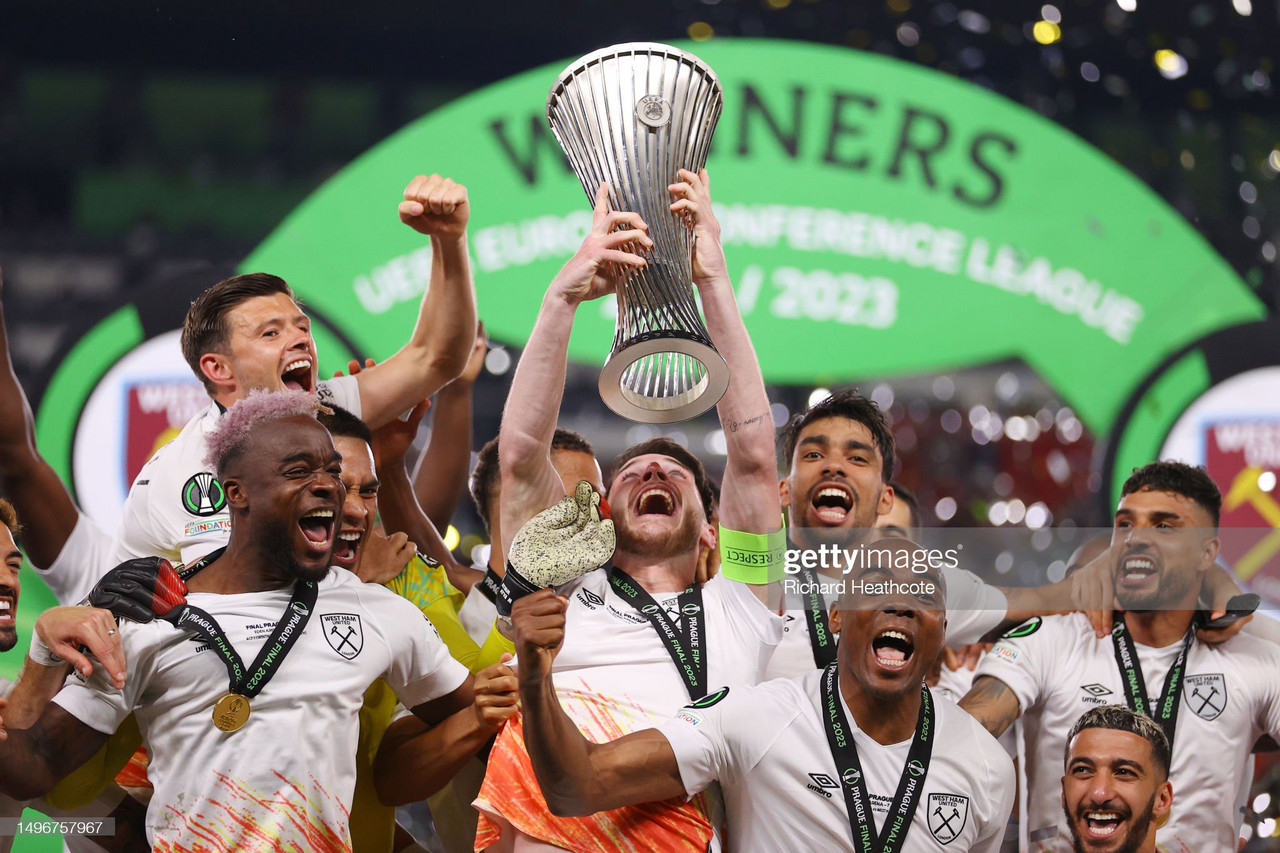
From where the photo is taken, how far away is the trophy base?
222 centimetres

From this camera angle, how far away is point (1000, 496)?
3.89 meters

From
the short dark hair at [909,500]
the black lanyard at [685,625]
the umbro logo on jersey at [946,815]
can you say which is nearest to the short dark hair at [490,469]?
the black lanyard at [685,625]

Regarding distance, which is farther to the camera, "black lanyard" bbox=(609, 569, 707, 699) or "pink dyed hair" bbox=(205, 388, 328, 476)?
"black lanyard" bbox=(609, 569, 707, 699)

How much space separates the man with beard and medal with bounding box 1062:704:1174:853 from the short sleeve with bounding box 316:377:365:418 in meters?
Answer: 1.68

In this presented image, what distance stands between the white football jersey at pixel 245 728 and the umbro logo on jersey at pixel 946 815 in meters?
1.01

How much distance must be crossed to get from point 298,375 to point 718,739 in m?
1.16

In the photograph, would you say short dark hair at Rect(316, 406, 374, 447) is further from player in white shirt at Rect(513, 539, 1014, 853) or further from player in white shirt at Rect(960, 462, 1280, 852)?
player in white shirt at Rect(960, 462, 1280, 852)

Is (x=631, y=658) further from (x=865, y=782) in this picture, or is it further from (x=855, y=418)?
(x=855, y=418)

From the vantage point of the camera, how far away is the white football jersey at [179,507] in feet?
8.30

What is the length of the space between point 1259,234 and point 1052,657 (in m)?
1.97

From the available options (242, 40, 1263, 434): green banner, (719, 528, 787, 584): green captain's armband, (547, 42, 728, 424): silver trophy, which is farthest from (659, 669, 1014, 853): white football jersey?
(242, 40, 1263, 434): green banner

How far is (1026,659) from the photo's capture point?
2777 millimetres

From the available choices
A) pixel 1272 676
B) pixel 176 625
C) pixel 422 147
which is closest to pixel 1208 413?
pixel 1272 676

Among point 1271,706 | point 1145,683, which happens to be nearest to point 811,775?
point 1145,683
